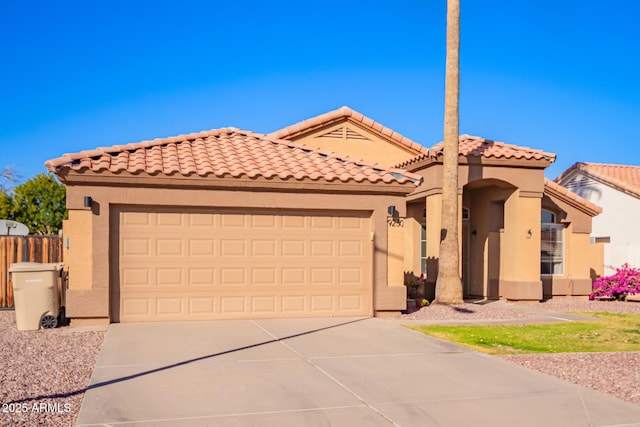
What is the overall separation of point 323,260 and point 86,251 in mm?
4823

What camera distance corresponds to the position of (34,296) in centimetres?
1248

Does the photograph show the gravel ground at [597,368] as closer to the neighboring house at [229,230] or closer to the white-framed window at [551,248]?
the neighboring house at [229,230]

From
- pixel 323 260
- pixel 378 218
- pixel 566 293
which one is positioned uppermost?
pixel 378 218

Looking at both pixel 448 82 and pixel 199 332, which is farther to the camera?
pixel 448 82

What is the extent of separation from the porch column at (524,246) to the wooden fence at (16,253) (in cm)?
1199

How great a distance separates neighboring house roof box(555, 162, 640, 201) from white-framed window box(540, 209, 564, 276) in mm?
9904

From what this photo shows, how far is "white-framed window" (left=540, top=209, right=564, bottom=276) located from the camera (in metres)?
19.9

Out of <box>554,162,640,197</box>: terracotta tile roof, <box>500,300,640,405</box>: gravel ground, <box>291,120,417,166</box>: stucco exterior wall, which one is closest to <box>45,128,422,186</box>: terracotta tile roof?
<box>291,120,417,166</box>: stucco exterior wall

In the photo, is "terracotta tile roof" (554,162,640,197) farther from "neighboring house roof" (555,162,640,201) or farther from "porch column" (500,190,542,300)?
"porch column" (500,190,542,300)

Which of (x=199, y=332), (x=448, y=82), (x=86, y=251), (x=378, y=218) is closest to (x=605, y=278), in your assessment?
(x=448, y=82)

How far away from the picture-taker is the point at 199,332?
11812 mm

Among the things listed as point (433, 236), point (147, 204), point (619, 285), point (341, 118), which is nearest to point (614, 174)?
point (619, 285)

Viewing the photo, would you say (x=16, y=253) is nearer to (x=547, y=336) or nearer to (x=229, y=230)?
(x=229, y=230)

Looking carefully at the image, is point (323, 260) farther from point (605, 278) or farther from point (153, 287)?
point (605, 278)
